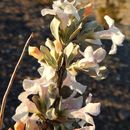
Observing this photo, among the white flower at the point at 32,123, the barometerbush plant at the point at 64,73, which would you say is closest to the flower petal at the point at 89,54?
the barometerbush plant at the point at 64,73

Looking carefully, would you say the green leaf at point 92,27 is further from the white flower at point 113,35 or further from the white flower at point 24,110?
the white flower at point 24,110

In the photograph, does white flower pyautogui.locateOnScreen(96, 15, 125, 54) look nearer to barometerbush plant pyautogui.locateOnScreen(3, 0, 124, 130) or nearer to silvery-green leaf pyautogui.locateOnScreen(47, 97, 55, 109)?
barometerbush plant pyautogui.locateOnScreen(3, 0, 124, 130)

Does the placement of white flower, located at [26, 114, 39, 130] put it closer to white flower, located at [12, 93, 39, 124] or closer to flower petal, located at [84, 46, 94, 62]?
white flower, located at [12, 93, 39, 124]

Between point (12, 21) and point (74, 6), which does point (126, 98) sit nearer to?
point (12, 21)

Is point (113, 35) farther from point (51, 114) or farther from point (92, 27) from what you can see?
point (51, 114)

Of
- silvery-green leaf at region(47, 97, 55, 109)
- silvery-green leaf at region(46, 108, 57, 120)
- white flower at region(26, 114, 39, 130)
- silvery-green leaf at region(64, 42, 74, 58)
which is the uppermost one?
silvery-green leaf at region(64, 42, 74, 58)

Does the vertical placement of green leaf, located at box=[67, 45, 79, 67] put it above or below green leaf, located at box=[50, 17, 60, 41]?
below

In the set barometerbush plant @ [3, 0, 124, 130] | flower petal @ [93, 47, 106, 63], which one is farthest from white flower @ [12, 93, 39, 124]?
flower petal @ [93, 47, 106, 63]

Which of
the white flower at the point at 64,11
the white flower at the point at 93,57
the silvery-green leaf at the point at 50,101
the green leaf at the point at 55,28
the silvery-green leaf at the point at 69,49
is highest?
the white flower at the point at 64,11

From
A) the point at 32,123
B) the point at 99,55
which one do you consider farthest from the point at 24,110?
the point at 99,55

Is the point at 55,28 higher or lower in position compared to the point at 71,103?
higher
